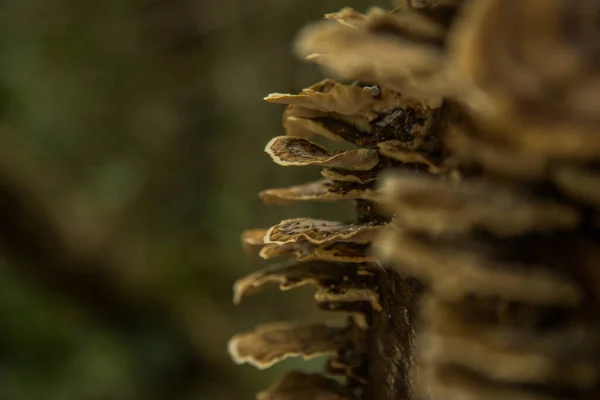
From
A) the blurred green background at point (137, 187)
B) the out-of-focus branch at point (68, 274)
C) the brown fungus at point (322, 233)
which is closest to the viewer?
the brown fungus at point (322, 233)

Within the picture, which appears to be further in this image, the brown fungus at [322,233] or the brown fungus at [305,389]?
the brown fungus at [305,389]

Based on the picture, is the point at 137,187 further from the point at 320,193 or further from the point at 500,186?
the point at 500,186

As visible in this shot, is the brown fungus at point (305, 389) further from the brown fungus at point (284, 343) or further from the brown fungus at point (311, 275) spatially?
the brown fungus at point (311, 275)

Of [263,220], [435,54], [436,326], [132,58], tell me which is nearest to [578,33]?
[435,54]

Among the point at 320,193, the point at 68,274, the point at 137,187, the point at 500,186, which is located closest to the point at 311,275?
the point at 320,193

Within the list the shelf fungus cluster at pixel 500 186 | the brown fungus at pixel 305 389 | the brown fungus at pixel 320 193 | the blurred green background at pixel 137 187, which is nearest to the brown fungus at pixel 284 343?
the brown fungus at pixel 305 389

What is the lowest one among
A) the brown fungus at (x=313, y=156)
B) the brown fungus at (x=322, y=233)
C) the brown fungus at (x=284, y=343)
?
the brown fungus at (x=284, y=343)

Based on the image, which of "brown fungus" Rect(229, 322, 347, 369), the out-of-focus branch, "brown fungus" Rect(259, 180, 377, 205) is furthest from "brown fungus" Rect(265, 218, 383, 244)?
the out-of-focus branch

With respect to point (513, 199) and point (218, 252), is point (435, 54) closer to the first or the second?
point (513, 199)

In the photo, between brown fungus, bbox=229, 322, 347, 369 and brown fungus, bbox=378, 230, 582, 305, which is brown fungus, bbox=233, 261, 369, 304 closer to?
brown fungus, bbox=229, 322, 347, 369
